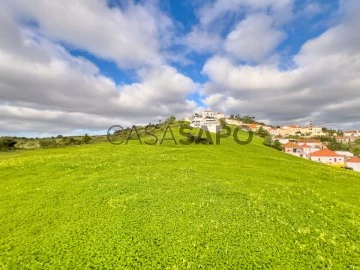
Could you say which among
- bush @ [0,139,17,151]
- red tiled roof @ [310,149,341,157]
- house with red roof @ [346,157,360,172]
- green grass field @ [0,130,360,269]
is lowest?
house with red roof @ [346,157,360,172]

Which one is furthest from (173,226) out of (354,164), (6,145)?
(354,164)

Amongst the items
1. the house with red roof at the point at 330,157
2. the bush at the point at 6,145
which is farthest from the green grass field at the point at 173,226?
the house with red roof at the point at 330,157

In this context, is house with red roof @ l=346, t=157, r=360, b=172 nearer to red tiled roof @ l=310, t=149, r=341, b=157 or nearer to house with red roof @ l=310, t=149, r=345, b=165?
house with red roof @ l=310, t=149, r=345, b=165

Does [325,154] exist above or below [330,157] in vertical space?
above

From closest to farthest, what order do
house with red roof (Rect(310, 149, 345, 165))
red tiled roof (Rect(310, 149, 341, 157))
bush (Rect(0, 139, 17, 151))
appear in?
bush (Rect(0, 139, 17, 151)) < house with red roof (Rect(310, 149, 345, 165)) < red tiled roof (Rect(310, 149, 341, 157))

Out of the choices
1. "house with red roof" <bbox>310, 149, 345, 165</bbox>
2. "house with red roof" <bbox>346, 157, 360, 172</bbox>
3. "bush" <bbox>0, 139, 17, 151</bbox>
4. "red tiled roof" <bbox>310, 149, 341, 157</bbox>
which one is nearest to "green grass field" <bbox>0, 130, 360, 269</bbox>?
"bush" <bbox>0, 139, 17, 151</bbox>

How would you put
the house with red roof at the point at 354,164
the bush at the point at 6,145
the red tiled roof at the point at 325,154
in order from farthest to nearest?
the red tiled roof at the point at 325,154 < the house with red roof at the point at 354,164 < the bush at the point at 6,145

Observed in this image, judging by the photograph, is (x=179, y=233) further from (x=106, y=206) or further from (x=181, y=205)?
(x=106, y=206)

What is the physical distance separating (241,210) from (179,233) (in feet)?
12.8

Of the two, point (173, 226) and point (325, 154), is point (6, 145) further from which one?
point (325, 154)

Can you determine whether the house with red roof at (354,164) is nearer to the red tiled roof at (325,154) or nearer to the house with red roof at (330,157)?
the house with red roof at (330,157)

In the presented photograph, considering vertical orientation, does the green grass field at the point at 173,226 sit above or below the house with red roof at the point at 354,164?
above

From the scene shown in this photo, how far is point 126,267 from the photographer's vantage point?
8594mm

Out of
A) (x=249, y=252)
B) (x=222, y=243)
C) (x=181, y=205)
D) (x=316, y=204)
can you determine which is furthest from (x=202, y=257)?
(x=316, y=204)
